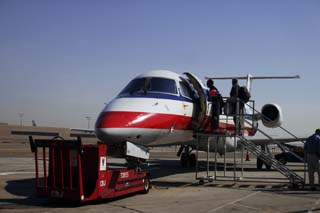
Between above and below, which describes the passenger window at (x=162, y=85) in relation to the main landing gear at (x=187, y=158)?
above

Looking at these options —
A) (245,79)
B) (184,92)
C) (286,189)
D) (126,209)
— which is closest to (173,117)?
(184,92)

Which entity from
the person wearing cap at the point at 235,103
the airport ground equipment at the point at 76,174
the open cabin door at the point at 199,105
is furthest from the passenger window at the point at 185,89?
the airport ground equipment at the point at 76,174

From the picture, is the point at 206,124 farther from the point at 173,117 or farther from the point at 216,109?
the point at 173,117

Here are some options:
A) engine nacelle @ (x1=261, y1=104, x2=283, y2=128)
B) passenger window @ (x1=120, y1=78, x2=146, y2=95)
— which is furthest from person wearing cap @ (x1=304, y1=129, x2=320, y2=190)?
engine nacelle @ (x1=261, y1=104, x2=283, y2=128)

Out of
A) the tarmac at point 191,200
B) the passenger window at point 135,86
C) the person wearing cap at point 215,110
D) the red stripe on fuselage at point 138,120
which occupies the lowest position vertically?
the tarmac at point 191,200

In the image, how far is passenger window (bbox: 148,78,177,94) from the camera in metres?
13.2

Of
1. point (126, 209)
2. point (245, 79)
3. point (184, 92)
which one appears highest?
point (245, 79)

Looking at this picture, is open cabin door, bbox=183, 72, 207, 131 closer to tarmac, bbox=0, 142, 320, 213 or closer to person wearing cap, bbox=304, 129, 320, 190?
tarmac, bbox=0, 142, 320, 213

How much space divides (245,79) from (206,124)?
35.4 feet

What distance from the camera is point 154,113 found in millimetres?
12148

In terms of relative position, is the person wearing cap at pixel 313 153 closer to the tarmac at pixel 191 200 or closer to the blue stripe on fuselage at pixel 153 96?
the tarmac at pixel 191 200

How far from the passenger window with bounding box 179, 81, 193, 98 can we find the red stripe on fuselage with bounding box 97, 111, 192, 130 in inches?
44.8

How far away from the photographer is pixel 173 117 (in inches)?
515

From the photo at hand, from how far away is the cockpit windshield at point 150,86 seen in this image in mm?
12992
